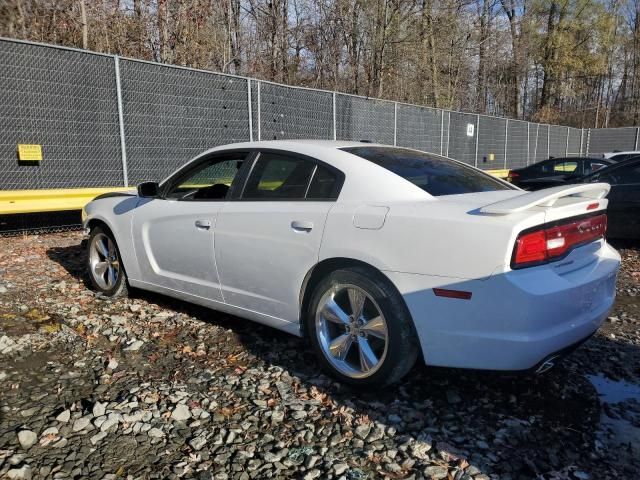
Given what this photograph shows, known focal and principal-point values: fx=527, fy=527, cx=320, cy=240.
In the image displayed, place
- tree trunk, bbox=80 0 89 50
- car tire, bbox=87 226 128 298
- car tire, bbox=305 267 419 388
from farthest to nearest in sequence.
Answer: tree trunk, bbox=80 0 89 50 < car tire, bbox=87 226 128 298 < car tire, bbox=305 267 419 388

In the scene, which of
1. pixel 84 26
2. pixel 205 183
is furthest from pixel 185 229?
pixel 84 26

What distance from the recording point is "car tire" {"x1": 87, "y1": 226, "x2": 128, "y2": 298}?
4996 millimetres

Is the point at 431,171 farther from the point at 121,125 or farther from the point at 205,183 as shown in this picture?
the point at 121,125

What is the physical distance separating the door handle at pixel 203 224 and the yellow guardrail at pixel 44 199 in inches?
147

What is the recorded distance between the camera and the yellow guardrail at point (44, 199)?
7.50 meters

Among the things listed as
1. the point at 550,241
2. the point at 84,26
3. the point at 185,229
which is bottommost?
the point at 185,229

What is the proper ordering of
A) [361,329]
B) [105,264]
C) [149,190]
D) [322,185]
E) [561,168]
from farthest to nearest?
[561,168], [105,264], [149,190], [322,185], [361,329]

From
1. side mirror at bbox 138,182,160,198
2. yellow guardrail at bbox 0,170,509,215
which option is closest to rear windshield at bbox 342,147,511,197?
side mirror at bbox 138,182,160,198

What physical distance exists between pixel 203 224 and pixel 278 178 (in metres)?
0.70

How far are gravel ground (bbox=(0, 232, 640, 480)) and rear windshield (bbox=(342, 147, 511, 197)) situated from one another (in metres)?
1.20

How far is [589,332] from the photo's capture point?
9.84ft

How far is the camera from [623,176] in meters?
7.92

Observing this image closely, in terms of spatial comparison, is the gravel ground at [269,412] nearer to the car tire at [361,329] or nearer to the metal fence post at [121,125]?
the car tire at [361,329]

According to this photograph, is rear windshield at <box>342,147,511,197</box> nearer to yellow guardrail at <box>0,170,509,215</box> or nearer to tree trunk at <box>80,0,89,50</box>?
yellow guardrail at <box>0,170,509,215</box>
